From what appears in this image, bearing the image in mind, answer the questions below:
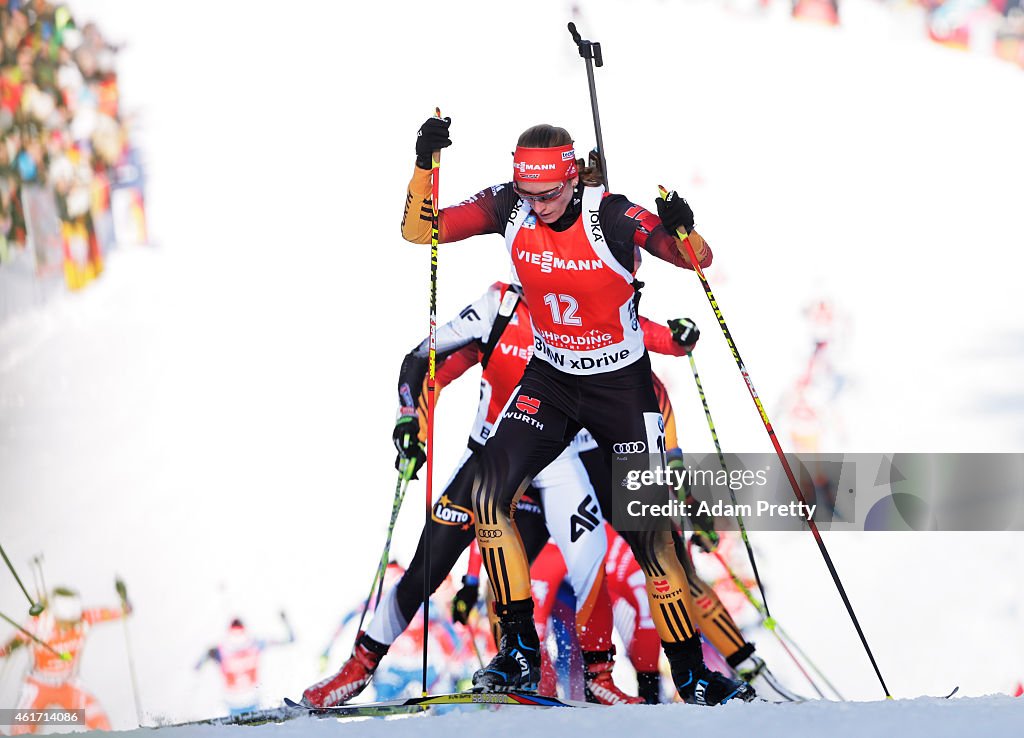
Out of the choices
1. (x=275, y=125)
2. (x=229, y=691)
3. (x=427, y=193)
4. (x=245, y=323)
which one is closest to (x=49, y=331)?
(x=245, y=323)

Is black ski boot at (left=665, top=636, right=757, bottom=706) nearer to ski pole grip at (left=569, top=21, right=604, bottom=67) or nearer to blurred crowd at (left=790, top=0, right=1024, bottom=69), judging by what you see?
ski pole grip at (left=569, top=21, right=604, bottom=67)

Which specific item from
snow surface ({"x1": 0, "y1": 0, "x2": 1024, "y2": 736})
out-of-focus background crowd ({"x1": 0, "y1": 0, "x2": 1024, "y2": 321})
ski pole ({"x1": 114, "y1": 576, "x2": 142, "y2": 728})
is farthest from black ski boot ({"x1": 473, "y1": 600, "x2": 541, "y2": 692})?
out-of-focus background crowd ({"x1": 0, "y1": 0, "x2": 1024, "y2": 321})

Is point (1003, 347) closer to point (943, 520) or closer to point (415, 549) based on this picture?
point (943, 520)

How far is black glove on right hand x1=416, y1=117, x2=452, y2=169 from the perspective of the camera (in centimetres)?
347

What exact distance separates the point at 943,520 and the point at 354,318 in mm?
2555

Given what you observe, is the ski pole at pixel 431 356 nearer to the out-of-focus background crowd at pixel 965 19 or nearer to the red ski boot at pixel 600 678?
the red ski boot at pixel 600 678

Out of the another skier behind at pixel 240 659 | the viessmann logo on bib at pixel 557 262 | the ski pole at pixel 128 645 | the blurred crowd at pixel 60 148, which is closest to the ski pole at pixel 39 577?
the ski pole at pixel 128 645

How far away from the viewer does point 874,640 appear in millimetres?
4527

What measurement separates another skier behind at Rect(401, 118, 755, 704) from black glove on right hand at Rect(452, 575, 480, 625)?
709mm

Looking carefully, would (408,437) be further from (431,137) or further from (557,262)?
(431,137)

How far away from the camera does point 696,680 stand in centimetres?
351

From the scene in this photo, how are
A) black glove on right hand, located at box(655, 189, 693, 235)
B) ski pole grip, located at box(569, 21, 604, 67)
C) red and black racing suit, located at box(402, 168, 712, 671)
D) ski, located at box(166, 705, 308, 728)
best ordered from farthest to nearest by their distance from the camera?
ski pole grip, located at box(569, 21, 604, 67) → ski, located at box(166, 705, 308, 728) → red and black racing suit, located at box(402, 168, 712, 671) → black glove on right hand, located at box(655, 189, 693, 235)

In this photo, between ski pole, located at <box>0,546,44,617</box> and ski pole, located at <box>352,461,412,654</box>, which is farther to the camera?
ski pole, located at <box>0,546,44,617</box>

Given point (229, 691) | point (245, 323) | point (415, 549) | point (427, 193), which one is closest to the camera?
point (427, 193)
